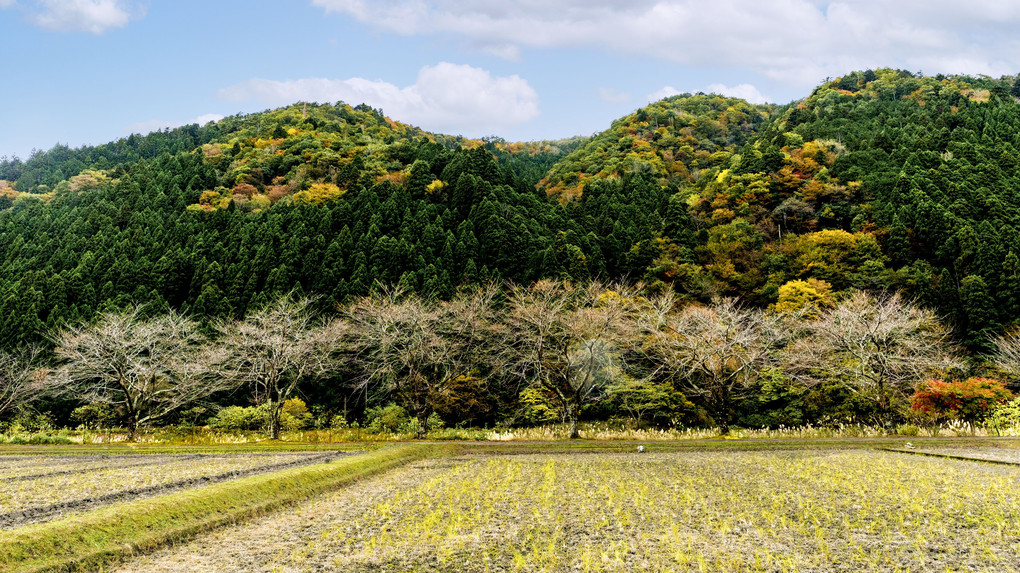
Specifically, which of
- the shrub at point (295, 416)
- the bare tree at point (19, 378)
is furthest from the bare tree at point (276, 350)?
the bare tree at point (19, 378)

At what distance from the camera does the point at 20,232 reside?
4869 cm

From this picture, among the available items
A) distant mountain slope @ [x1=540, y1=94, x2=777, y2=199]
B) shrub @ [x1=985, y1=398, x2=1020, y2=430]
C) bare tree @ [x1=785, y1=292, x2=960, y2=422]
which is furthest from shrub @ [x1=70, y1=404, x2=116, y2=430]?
distant mountain slope @ [x1=540, y1=94, x2=777, y2=199]

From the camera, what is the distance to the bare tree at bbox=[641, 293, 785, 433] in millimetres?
24511

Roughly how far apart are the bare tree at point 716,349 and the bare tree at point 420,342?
890cm

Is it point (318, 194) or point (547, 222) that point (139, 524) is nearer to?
point (547, 222)

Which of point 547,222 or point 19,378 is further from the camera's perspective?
point 547,222

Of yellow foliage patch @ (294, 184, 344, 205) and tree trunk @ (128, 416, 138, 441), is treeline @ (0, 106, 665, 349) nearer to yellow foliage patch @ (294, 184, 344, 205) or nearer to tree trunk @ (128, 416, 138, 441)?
yellow foliage patch @ (294, 184, 344, 205)

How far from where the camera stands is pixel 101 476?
12242 mm

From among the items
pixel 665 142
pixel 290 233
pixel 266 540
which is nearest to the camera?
pixel 266 540

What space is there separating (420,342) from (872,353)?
19.5 meters

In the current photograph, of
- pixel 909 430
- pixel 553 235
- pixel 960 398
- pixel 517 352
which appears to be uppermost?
pixel 553 235

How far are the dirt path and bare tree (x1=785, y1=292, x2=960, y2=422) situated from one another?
2164 centimetres

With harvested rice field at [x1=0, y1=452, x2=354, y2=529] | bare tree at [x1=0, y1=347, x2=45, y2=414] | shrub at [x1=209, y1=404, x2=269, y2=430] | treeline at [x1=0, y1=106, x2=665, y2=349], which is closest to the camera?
harvested rice field at [x1=0, y1=452, x2=354, y2=529]

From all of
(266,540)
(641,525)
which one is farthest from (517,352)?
(266,540)
